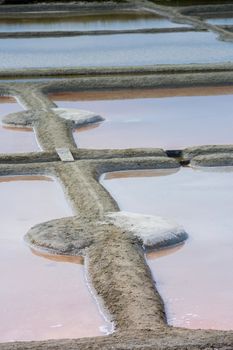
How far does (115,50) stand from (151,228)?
651 cm

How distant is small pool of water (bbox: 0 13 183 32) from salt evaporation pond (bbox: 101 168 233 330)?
713cm

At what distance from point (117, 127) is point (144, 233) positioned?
261cm

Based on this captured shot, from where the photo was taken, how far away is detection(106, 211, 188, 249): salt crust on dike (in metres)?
4.42

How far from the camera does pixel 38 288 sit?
13.0 ft

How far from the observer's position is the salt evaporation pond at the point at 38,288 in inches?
140

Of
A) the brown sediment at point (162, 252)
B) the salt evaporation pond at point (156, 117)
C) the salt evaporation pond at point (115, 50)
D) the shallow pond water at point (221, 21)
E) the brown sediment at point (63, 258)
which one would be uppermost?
the brown sediment at point (63, 258)

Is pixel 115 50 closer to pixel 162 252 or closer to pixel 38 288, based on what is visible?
pixel 162 252

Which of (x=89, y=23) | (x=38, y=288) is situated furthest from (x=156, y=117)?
(x=89, y=23)

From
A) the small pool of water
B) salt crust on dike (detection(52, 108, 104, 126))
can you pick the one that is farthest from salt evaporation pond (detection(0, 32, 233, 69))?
salt crust on dike (detection(52, 108, 104, 126))

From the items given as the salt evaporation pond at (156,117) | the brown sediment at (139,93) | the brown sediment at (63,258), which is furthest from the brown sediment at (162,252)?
the brown sediment at (139,93)

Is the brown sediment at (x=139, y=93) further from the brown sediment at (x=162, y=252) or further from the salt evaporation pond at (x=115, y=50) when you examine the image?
the brown sediment at (x=162, y=252)

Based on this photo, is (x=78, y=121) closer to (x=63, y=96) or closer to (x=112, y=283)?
(x=63, y=96)

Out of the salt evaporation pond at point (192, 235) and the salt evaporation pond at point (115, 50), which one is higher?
the salt evaporation pond at point (192, 235)

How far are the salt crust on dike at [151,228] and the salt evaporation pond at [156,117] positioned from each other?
173 cm
